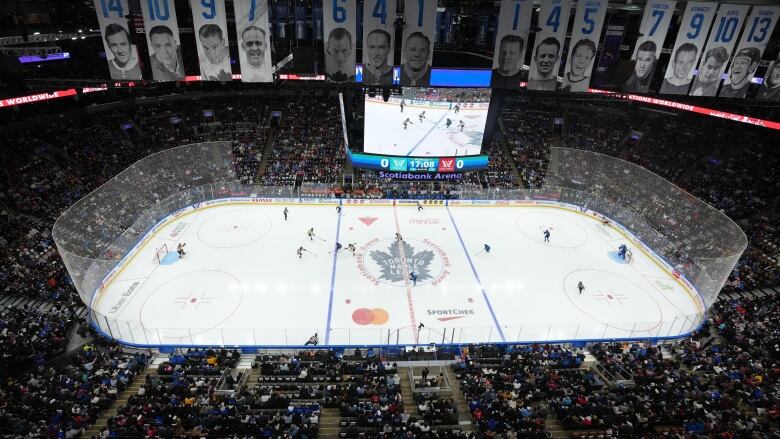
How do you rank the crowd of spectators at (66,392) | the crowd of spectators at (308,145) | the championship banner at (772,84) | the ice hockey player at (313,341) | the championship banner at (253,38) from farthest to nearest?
the crowd of spectators at (308,145), the championship banner at (772,84), the championship banner at (253,38), the ice hockey player at (313,341), the crowd of spectators at (66,392)

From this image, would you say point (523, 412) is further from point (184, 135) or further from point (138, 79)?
point (184, 135)

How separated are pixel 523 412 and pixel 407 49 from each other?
14673 mm

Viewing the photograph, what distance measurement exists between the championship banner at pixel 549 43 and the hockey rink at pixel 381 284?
918 centimetres

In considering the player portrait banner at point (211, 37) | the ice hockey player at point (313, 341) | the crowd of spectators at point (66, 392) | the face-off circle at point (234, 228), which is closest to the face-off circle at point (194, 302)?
the crowd of spectators at point (66, 392)

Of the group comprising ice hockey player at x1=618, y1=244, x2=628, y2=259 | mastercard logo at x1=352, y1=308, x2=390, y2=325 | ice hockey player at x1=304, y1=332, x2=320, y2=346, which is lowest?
mastercard logo at x1=352, y1=308, x2=390, y2=325

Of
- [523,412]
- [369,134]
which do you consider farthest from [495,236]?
[523,412]

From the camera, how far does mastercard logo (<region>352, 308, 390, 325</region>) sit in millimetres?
18080

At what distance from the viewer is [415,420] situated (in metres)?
12.5

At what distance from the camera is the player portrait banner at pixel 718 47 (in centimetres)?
1778

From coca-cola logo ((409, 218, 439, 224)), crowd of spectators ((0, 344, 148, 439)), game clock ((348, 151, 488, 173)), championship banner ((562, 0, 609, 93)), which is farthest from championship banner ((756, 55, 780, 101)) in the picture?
crowd of spectators ((0, 344, 148, 439))

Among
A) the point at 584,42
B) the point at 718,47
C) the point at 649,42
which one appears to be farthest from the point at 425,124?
the point at 718,47

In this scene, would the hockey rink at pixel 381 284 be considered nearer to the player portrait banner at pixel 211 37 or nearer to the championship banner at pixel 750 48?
the player portrait banner at pixel 211 37

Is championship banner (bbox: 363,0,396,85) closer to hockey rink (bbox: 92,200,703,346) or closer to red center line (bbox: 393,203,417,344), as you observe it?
red center line (bbox: 393,203,417,344)

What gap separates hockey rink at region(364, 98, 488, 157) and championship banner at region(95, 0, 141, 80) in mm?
12432
